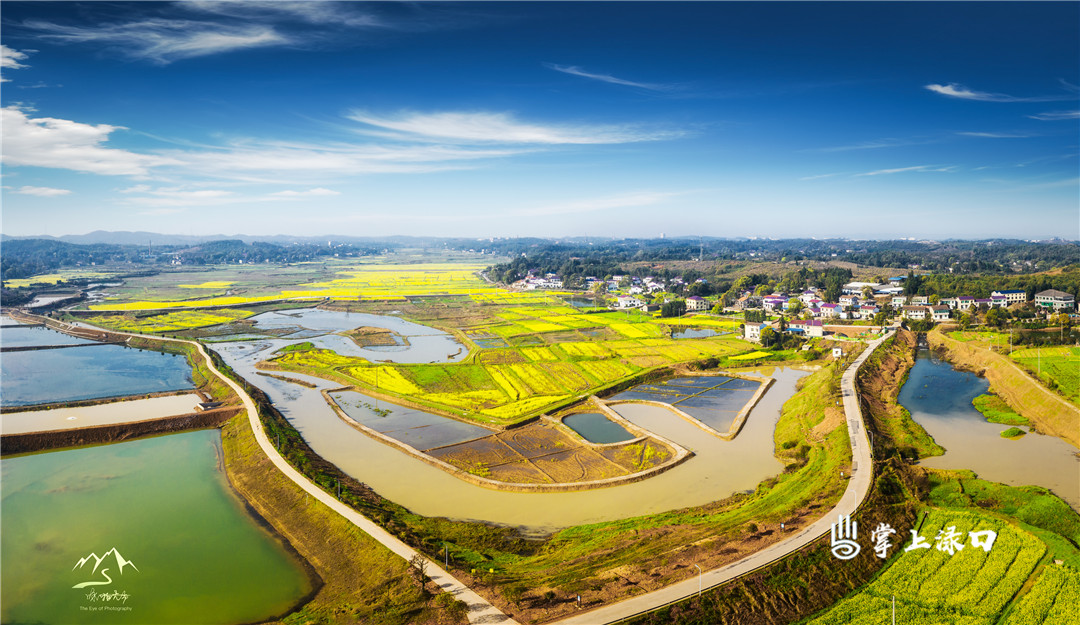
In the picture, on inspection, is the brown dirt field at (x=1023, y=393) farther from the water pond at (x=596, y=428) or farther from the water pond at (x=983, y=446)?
the water pond at (x=596, y=428)

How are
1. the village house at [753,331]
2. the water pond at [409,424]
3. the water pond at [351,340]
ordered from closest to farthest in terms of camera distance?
the water pond at [409,424], the water pond at [351,340], the village house at [753,331]

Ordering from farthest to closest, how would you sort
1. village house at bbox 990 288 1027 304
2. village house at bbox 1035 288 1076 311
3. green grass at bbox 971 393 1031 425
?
village house at bbox 990 288 1027 304
village house at bbox 1035 288 1076 311
green grass at bbox 971 393 1031 425

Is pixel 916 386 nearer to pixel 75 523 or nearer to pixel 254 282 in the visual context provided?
pixel 75 523

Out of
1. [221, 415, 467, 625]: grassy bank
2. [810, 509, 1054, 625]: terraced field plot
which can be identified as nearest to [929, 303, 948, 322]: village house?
[810, 509, 1054, 625]: terraced field plot

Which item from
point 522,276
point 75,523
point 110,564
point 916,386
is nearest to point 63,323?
point 75,523

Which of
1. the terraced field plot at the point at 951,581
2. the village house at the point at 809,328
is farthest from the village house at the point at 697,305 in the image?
the terraced field plot at the point at 951,581

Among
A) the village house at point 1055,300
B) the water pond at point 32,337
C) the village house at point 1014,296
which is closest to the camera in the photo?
the water pond at point 32,337

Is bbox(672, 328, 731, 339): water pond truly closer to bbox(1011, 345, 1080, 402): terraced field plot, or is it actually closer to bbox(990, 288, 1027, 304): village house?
bbox(1011, 345, 1080, 402): terraced field plot
